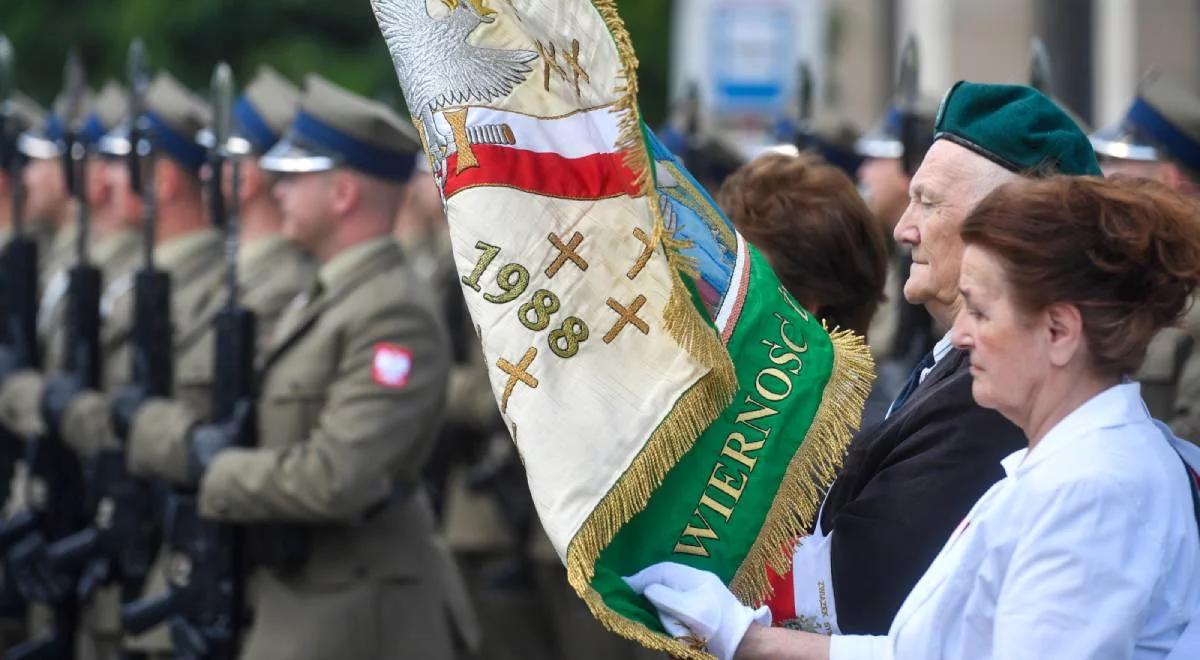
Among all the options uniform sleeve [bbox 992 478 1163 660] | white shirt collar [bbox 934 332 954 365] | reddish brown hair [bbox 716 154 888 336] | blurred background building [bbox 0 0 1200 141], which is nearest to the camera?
uniform sleeve [bbox 992 478 1163 660]

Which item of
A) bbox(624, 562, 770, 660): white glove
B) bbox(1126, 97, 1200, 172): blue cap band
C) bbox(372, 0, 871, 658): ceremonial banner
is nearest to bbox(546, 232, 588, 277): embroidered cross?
bbox(372, 0, 871, 658): ceremonial banner

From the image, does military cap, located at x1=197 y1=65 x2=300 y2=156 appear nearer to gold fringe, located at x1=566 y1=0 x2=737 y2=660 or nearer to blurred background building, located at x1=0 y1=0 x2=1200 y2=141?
blurred background building, located at x1=0 y1=0 x2=1200 y2=141

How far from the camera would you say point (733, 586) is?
10.5 ft

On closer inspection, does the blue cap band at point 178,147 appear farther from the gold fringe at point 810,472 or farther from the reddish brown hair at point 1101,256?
the reddish brown hair at point 1101,256

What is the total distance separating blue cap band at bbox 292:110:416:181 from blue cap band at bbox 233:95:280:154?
2.83ft

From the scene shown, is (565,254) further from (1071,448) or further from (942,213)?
(1071,448)

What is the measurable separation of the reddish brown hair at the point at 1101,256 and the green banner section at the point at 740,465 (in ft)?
2.03

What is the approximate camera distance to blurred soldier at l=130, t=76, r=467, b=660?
570 cm

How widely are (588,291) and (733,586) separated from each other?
1.56 feet

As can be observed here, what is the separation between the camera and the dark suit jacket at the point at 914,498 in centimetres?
317

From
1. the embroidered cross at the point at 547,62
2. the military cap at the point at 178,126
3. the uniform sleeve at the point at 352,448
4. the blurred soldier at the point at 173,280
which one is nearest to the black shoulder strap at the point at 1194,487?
the embroidered cross at the point at 547,62

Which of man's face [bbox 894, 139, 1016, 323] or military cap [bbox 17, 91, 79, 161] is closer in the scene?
man's face [bbox 894, 139, 1016, 323]

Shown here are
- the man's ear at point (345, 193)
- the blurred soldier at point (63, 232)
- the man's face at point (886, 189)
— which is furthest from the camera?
the blurred soldier at point (63, 232)

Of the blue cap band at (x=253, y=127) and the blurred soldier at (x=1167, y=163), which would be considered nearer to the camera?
the blurred soldier at (x=1167, y=163)
